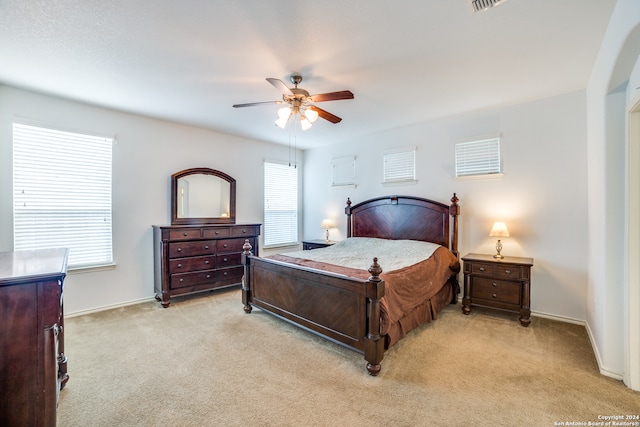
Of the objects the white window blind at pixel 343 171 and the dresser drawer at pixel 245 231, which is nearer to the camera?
the dresser drawer at pixel 245 231

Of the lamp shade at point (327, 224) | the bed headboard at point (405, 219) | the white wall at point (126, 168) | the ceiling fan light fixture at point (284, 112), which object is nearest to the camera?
the ceiling fan light fixture at point (284, 112)

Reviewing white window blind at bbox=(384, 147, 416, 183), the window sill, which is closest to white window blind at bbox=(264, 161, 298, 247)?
white window blind at bbox=(384, 147, 416, 183)

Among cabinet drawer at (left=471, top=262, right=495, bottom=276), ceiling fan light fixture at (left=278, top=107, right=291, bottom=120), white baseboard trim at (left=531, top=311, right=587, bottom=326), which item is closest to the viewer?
ceiling fan light fixture at (left=278, top=107, right=291, bottom=120)

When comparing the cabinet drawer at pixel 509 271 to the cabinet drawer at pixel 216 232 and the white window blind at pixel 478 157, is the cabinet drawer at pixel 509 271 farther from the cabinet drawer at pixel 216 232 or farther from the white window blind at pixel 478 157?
the cabinet drawer at pixel 216 232

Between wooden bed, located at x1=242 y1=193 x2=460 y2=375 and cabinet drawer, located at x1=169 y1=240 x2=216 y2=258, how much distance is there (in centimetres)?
93

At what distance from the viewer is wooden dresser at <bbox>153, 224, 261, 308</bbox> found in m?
3.90

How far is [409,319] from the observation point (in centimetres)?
285

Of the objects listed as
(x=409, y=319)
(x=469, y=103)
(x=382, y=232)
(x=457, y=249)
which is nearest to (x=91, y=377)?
(x=409, y=319)

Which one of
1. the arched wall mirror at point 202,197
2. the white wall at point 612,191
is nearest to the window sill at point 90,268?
the arched wall mirror at point 202,197

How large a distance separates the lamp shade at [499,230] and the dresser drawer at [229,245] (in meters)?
3.63

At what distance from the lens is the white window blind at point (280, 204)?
18.5 ft

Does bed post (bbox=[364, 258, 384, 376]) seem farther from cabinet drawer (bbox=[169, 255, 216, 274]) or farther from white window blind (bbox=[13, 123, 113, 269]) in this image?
white window blind (bbox=[13, 123, 113, 269])

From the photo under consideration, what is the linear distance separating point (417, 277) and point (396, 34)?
2270mm

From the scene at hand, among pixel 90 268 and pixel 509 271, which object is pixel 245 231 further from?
pixel 509 271
